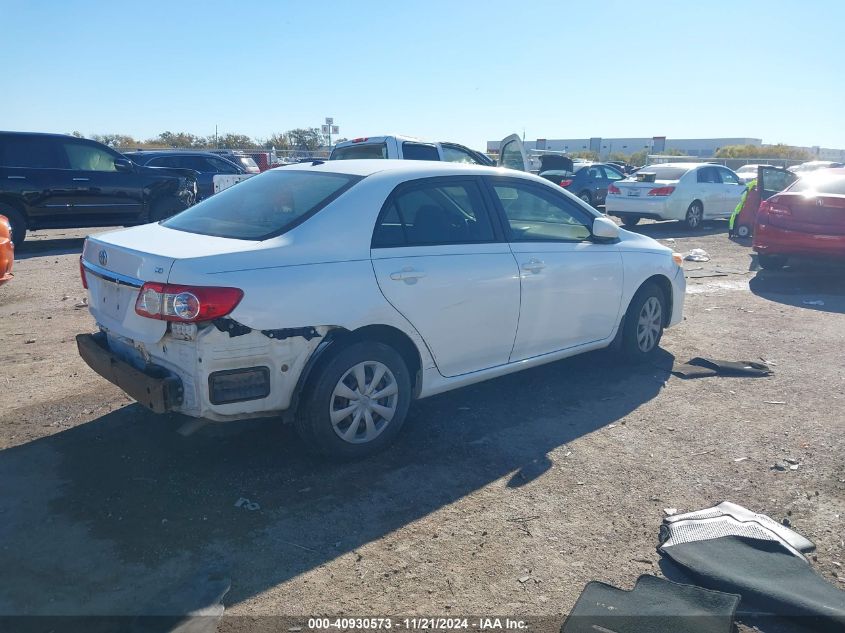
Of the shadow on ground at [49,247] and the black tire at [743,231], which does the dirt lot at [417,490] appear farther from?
the black tire at [743,231]

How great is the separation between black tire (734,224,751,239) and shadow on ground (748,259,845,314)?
3.01 m

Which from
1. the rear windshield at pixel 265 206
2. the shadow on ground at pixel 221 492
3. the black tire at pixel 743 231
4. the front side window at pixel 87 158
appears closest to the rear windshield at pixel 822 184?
the black tire at pixel 743 231

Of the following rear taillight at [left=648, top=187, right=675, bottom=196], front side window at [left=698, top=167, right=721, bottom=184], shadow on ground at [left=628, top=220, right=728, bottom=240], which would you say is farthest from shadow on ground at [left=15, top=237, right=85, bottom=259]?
front side window at [left=698, top=167, right=721, bottom=184]

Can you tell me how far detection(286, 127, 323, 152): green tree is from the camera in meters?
44.8

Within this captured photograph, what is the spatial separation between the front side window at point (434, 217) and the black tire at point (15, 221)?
377 inches

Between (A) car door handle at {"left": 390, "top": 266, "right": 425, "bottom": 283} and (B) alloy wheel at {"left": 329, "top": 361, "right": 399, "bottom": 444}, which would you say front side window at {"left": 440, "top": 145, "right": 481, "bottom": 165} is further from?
(B) alloy wheel at {"left": 329, "top": 361, "right": 399, "bottom": 444}

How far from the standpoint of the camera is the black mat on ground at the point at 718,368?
6.02 meters

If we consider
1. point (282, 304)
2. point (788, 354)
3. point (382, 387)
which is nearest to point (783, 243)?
point (788, 354)

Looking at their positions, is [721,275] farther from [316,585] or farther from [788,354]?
[316,585]

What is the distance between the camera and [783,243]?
998 centimetres

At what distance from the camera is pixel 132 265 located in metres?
3.82

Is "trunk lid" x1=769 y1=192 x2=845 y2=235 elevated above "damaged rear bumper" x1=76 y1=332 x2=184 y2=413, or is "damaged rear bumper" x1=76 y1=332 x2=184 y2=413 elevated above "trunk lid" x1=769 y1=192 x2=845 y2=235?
"trunk lid" x1=769 y1=192 x2=845 y2=235

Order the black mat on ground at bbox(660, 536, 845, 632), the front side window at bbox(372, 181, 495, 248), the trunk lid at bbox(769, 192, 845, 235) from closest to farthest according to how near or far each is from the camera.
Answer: the black mat on ground at bbox(660, 536, 845, 632)
the front side window at bbox(372, 181, 495, 248)
the trunk lid at bbox(769, 192, 845, 235)

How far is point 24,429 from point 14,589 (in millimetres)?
1862
